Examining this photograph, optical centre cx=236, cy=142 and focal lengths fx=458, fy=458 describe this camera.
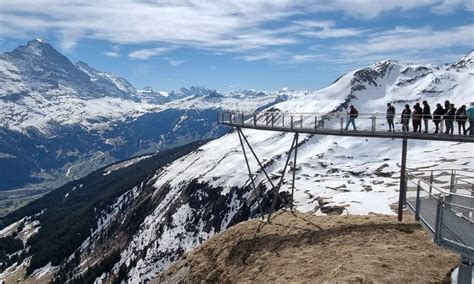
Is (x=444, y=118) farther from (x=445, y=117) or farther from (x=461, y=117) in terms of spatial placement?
(x=461, y=117)

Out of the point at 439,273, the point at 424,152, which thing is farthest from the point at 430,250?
the point at 424,152

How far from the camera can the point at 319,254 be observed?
29859 mm

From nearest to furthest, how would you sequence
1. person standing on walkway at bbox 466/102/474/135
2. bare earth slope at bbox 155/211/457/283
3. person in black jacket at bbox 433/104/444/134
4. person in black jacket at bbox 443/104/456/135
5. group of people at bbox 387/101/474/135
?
bare earth slope at bbox 155/211/457/283 < person standing on walkway at bbox 466/102/474/135 < group of people at bbox 387/101/474/135 < person in black jacket at bbox 443/104/456/135 < person in black jacket at bbox 433/104/444/134

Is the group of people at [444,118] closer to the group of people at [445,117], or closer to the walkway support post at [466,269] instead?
the group of people at [445,117]

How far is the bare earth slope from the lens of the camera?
79.8 ft

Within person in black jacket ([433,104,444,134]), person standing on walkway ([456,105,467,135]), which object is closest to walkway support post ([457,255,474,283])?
person standing on walkway ([456,105,467,135])

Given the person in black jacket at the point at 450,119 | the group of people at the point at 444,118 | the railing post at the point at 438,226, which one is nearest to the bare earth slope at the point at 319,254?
the railing post at the point at 438,226

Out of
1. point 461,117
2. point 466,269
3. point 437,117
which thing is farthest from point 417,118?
point 466,269

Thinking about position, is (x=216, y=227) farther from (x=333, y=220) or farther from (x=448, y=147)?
(x=333, y=220)

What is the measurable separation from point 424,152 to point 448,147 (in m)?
8.60

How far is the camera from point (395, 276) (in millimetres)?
23047

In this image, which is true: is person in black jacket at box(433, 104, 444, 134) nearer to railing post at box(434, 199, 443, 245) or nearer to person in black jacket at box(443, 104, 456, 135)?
person in black jacket at box(443, 104, 456, 135)

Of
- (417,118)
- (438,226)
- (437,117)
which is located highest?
(437,117)

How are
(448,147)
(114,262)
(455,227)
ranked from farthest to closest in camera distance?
(114,262) < (448,147) < (455,227)
